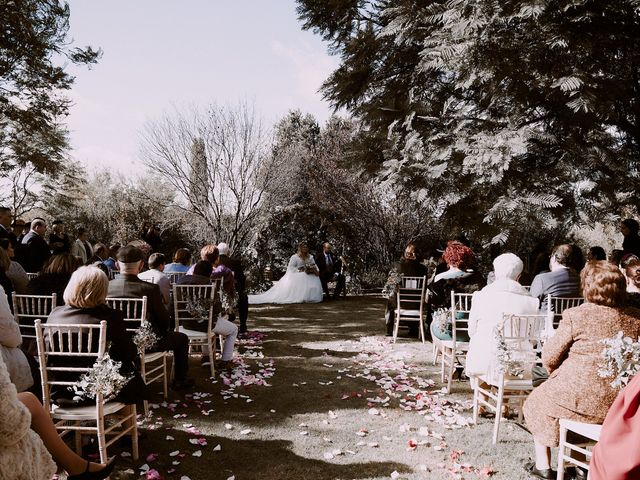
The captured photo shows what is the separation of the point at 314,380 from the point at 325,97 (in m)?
5.67

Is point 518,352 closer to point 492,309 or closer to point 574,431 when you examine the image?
point 492,309

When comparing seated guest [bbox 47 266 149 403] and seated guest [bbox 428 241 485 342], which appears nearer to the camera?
seated guest [bbox 47 266 149 403]

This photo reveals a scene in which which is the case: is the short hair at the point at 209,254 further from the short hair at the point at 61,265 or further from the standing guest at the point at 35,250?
the standing guest at the point at 35,250

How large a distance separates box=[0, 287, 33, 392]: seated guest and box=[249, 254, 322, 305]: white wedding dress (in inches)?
398

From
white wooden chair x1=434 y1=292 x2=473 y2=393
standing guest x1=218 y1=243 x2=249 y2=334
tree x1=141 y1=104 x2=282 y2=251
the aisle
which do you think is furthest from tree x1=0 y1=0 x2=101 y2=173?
white wooden chair x1=434 y1=292 x2=473 y2=393

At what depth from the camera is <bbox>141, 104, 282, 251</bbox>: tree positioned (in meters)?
13.8

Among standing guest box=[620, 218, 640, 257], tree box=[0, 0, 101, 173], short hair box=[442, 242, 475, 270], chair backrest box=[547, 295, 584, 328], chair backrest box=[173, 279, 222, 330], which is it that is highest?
tree box=[0, 0, 101, 173]

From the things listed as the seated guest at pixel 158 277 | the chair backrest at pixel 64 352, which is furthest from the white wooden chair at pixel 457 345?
the chair backrest at pixel 64 352

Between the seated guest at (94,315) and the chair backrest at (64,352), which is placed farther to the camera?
the seated guest at (94,315)

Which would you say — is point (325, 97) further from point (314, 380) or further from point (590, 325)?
point (590, 325)

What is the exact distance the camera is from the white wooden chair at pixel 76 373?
3406 millimetres

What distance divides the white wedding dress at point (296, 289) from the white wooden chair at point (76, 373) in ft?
32.8

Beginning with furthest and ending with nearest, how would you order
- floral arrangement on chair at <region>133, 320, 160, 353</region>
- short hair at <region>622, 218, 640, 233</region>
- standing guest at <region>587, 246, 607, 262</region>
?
short hair at <region>622, 218, 640, 233</region>
standing guest at <region>587, 246, 607, 262</region>
floral arrangement on chair at <region>133, 320, 160, 353</region>

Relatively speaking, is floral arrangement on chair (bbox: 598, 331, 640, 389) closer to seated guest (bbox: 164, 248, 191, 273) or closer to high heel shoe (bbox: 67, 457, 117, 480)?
high heel shoe (bbox: 67, 457, 117, 480)
